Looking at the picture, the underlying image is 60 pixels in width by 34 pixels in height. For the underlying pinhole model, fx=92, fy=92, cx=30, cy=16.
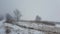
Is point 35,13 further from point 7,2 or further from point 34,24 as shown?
point 7,2

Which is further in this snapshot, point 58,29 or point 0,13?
point 0,13

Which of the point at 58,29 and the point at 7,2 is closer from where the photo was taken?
the point at 58,29

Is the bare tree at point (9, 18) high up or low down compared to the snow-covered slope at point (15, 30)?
up

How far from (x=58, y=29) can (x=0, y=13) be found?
30.4 inches

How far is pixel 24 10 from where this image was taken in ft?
3.92

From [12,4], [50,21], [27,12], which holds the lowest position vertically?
[50,21]

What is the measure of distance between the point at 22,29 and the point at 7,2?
41 cm

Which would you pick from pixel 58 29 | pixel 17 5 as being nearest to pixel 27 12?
pixel 17 5

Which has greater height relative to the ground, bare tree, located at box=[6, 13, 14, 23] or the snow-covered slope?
bare tree, located at box=[6, 13, 14, 23]

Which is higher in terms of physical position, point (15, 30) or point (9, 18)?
point (9, 18)

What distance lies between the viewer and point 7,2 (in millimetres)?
1229

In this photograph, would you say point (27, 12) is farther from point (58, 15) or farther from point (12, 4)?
point (58, 15)

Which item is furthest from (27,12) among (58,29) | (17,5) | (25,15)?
(58,29)

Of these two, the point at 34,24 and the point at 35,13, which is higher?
the point at 35,13
